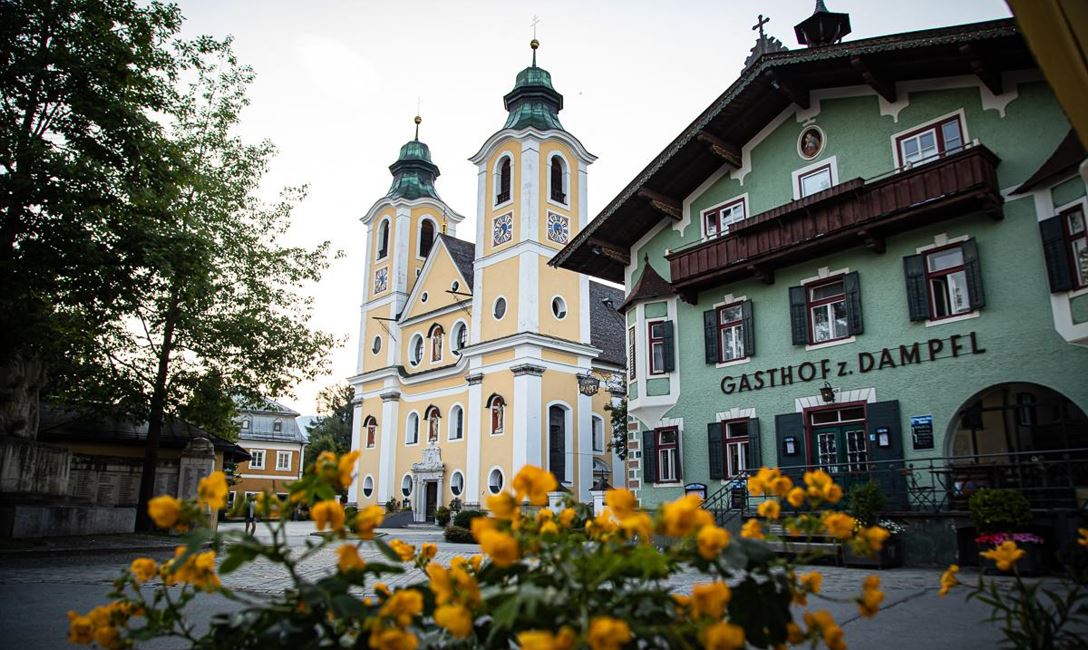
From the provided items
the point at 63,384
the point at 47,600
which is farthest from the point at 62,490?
the point at 47,600

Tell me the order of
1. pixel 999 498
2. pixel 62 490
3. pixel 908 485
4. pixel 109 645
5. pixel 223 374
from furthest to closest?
1. pixel 223 374
2. pixel 62 490
3. pixel 908 485
4. pixel 999 498
5. pixel 109 645

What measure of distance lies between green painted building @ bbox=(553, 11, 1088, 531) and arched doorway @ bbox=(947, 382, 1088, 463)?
6 cm

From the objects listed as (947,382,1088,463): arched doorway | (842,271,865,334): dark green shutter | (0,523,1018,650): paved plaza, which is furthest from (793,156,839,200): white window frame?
(0,523,1018,650): paved plaza

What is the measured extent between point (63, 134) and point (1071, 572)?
59.0 feet

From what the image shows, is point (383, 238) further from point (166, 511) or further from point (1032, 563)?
point (166, 511)

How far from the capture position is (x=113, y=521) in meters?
17.8

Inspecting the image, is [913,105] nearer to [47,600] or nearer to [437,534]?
[47,600]

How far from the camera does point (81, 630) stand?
2096 mm

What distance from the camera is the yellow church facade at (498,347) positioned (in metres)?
33.1

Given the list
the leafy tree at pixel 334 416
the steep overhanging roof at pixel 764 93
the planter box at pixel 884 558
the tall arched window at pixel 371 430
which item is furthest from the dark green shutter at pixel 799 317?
the leafy tree at pixel 334 416

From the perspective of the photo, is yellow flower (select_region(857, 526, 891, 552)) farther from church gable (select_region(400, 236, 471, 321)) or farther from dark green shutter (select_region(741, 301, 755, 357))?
church gable (select_region(400, 236, 471, 321))

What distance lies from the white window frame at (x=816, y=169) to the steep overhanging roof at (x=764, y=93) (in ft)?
4.82

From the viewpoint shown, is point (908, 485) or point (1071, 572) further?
point (908, 485)

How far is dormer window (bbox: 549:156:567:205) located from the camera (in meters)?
35.9
